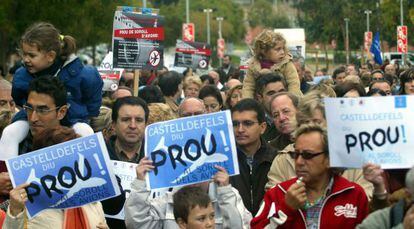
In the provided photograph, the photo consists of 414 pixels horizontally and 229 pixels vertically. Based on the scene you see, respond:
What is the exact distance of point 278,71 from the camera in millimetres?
13859

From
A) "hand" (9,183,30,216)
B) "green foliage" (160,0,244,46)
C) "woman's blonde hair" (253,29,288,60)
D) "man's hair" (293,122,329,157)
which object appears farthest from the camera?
"green foliage" (160,0,244,46)

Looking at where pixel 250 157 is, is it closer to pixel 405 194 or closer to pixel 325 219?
pixel 325 219

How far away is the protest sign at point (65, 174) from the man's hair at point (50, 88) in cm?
86

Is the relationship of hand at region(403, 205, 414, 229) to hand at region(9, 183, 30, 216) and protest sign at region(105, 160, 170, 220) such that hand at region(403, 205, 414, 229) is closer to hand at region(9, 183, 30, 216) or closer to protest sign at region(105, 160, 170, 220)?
hand at region(9, 183, 30, 216)

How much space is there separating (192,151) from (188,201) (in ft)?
1.39

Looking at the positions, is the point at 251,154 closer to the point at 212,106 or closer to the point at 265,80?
the point at 265,80

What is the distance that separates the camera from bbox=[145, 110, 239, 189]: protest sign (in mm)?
8047

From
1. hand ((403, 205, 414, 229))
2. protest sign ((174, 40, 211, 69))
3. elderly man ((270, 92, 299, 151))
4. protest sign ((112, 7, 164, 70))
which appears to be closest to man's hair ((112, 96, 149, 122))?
elderly man ((270, 92, 299, 151))

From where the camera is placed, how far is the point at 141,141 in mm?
9773

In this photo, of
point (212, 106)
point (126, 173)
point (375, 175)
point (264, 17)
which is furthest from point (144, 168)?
point (264, 17)

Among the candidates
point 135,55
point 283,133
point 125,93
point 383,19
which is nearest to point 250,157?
point 283,133

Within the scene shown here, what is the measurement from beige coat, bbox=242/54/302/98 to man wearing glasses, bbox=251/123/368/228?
616 centimetres

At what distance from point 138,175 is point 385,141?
1.92 metres

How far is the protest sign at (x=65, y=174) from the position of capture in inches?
306
